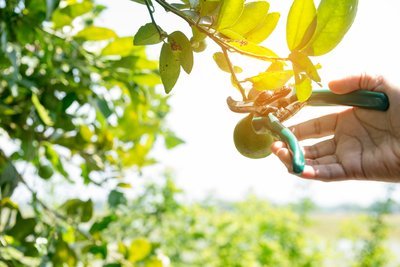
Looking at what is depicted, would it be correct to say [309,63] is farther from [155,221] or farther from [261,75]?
[155,221]

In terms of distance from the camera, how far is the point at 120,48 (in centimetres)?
107

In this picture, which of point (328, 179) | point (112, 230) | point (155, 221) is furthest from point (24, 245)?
point (112, 230)

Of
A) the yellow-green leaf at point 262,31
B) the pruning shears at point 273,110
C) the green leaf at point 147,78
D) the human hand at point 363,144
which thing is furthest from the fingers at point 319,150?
the green leaf at point 147,78

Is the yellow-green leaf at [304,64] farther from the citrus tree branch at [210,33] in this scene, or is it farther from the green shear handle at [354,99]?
the green shear handle at [354,99]

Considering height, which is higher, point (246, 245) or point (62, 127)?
point (62, 127)

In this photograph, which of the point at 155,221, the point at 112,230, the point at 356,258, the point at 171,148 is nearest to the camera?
the point at 171,148

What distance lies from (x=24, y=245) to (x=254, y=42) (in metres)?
0.76

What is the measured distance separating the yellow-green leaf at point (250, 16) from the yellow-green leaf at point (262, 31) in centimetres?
1

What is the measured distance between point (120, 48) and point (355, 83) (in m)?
0.52

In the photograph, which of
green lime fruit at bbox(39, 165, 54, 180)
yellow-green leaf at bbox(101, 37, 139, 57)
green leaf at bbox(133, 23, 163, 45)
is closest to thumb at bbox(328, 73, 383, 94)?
green leaf at bbox(133, 23, 163, 45)

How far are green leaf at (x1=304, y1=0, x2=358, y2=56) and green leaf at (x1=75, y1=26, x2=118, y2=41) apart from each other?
590 millimetres

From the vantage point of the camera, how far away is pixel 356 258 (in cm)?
373

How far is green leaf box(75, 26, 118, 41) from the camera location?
1043mm

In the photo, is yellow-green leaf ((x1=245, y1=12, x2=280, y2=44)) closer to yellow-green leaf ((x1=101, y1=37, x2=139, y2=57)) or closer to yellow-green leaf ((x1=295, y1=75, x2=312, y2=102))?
yellow-green leaf ((x1=295, y1=75, x2=312, y2=102))
